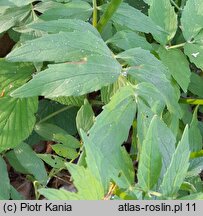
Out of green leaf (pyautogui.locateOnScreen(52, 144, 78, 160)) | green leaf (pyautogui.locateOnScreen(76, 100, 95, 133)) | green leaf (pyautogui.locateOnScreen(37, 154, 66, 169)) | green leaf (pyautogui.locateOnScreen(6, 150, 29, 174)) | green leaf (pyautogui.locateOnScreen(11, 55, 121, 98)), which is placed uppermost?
green leaf (pyautogui.locateOnScreen(11, 55, 121, 98))

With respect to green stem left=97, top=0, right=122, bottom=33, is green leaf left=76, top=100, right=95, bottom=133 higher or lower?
lower

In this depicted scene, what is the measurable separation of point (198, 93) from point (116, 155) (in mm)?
653

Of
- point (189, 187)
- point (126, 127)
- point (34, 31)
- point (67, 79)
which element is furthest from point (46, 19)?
point (189, 187)

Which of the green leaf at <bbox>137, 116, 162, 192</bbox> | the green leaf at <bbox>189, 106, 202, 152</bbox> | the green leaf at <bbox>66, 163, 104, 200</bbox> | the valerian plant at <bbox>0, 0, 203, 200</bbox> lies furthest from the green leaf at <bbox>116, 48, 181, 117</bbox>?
the green leaf at <bbox>66, 163, 104, 200</bbox>

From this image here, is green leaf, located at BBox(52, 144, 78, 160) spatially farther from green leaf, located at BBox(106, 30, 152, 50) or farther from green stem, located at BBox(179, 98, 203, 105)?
green stem, located at BBox(179, 98, 203, 105)

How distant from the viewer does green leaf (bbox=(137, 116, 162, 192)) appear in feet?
3.33

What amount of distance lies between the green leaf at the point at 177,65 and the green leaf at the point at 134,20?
3.3 inches

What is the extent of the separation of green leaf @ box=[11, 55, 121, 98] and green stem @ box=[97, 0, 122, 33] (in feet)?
0.77

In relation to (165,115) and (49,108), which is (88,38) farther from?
(49,108)

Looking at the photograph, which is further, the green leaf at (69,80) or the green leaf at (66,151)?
the green leaf at (66,151)

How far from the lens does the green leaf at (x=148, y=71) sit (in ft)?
4.36

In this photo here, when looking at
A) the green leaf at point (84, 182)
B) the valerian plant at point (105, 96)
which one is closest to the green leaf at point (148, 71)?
the valerian plant at point (105, 96)

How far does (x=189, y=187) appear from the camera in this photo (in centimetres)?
129

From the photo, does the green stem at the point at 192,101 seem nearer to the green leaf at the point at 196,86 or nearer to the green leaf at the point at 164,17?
the green leaf at the point at 196,86
